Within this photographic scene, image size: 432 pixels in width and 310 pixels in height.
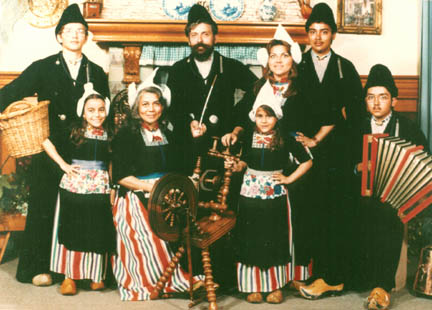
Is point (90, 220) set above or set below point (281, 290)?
above

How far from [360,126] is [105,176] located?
184 cm

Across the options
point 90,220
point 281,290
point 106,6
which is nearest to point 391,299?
point 281,290

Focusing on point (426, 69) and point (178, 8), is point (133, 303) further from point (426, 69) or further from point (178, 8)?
point (426, 69)

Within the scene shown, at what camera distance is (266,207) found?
3.29 m

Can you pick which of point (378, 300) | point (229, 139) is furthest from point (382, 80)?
point (378, 300)

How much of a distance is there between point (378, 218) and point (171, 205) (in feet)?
4.75

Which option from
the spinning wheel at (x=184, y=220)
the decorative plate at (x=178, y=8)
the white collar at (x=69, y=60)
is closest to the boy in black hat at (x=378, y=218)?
the spinning wheel at (x=184, y=220)

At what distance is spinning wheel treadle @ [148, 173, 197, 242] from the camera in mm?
2965

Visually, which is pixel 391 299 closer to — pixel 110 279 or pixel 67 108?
pixel 110 279

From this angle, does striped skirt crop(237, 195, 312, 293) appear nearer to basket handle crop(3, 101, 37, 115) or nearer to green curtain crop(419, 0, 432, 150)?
green curtain crop(419, 0, 432, 150)

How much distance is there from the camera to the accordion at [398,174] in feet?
10.3

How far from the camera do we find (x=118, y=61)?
4.01 metres

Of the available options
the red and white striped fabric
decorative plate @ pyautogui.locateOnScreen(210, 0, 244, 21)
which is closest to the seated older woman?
the red and white striped fabric

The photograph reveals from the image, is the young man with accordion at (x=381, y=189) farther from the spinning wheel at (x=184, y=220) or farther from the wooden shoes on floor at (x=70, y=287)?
the wooden shoes on floor at (x=70, y=287)
